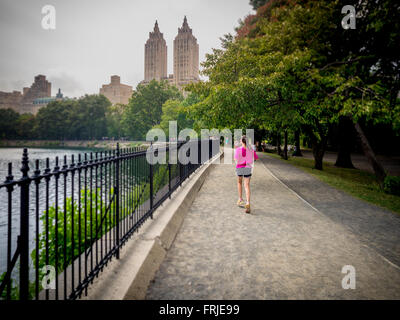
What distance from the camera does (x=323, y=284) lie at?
135 inches

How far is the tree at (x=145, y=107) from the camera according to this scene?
8669cm

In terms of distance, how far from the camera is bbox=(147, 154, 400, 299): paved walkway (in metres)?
3.29

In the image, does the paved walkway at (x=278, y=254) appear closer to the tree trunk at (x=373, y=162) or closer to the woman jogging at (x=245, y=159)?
the woman jogging at (x=245, y=159)

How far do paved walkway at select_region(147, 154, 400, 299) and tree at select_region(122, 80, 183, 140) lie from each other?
83.0 m

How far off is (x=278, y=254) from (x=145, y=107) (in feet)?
287

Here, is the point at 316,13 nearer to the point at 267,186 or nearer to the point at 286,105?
the point at 286,105

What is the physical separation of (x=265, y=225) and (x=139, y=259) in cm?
329

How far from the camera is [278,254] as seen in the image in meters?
4.36

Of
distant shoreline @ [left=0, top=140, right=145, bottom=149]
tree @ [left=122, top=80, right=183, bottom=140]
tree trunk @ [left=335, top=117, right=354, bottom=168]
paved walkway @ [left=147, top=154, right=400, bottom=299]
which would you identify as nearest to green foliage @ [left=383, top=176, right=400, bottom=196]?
paved walkway @ [left=147, top=154, right=400, bottom=299]

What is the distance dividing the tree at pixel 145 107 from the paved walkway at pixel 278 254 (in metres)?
83.0

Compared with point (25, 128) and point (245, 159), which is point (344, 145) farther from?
point (25, 128)

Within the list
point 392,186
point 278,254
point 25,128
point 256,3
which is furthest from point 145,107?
point 278,254

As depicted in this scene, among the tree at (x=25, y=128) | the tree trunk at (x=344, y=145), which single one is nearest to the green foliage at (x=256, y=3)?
the tree trunk at (x=344, y=145)

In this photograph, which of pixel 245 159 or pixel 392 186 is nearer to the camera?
pixel 245 159
